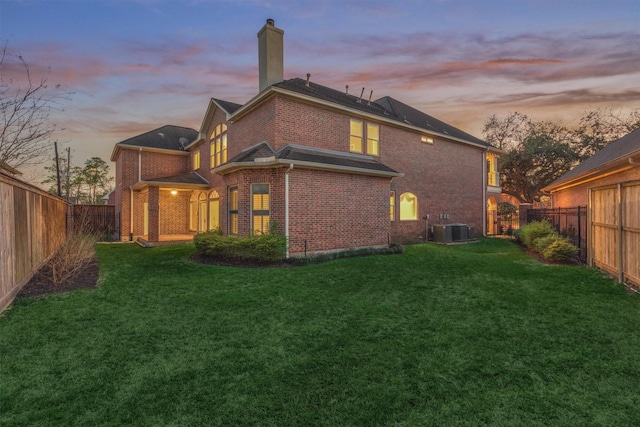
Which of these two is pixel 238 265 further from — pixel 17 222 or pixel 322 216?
pixel 17 222

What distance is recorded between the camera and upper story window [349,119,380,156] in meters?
12.8

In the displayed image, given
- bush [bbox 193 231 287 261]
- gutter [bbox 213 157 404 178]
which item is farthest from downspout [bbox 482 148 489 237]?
bush [bbox 193 231 287 261]

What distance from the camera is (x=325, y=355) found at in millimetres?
3615

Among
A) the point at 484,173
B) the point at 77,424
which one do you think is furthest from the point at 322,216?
the point at 484,173

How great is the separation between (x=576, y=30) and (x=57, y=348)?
16.9 metres

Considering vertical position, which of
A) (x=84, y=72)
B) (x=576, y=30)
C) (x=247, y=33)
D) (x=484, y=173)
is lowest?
(x=484, y=173)

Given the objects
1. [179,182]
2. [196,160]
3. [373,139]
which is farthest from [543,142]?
[179,182]

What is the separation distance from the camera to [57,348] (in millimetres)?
3771

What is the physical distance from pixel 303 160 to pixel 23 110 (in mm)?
7130

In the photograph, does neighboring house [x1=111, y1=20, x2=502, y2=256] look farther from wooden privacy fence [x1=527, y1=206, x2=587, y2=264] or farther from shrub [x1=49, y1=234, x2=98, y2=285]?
wooden privacy fence [x1=527, y1=206, x2=587, y2=264]

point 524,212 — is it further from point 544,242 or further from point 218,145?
point 218,145

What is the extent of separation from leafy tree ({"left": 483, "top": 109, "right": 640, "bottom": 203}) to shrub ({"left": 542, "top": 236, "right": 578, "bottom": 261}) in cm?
2228

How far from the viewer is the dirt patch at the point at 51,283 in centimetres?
593

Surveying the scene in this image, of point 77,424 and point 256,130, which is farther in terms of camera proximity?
point 256,130
